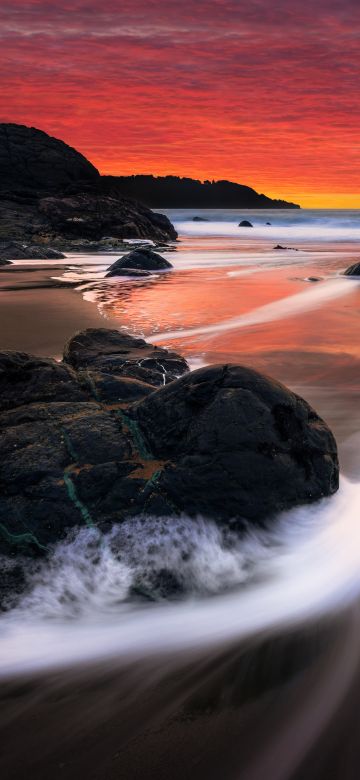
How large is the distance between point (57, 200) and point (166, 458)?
37.7m

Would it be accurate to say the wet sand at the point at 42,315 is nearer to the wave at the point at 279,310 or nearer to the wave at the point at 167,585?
the wave at the point at 279,310

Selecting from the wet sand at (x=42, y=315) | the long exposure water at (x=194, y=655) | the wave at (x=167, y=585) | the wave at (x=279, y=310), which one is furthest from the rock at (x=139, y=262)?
the wave at (x=167, y=585)

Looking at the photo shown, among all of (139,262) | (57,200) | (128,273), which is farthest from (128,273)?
(57,200)

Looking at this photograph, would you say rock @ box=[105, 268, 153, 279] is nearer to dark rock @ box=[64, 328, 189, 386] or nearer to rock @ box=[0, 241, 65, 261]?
rock @ box=[0, 241, 65, 261]

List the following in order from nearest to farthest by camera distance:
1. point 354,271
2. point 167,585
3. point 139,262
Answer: point 167,585 < point 354,271 < point 139,262

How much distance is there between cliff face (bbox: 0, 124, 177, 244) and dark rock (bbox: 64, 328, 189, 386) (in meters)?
26.4

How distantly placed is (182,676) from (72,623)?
0.57m

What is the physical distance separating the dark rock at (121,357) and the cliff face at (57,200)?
26366mm

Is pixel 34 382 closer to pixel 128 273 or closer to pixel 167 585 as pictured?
pixel 167 585

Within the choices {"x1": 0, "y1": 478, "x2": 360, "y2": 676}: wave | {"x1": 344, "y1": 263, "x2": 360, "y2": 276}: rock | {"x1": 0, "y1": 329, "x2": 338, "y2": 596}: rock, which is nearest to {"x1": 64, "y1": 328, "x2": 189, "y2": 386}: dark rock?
{"x1": 0, "y1": 329, "x2": 338, "y2": 596}: rock

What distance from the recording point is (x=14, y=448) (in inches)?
127

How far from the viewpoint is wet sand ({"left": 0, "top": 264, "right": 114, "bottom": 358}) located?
7891 mm

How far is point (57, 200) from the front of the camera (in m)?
38.3

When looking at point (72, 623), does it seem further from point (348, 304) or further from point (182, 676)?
point (348, 304)
